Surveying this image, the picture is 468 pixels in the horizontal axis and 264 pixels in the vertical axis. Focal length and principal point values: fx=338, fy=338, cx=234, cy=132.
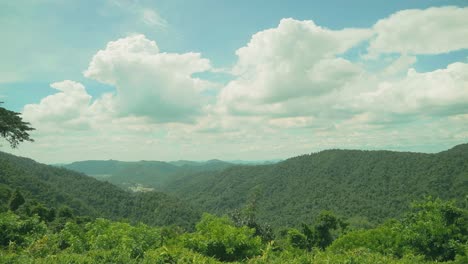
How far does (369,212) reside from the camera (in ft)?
459

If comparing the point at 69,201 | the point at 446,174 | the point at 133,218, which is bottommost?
the point at 133,218

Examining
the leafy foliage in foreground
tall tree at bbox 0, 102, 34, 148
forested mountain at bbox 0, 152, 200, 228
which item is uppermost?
tall tree at bbox 0, 102, 34, 148

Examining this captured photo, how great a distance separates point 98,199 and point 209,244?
16694 cm

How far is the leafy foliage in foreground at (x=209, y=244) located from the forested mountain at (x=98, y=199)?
105 m

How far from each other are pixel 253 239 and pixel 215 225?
132 centimetres

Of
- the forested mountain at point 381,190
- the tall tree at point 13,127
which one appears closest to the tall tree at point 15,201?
the tall tree at point 13,127

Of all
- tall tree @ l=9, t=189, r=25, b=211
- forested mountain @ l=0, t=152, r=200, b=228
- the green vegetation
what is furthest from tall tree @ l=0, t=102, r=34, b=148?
forested mountain @ l=0, t=152, r=200, b=228

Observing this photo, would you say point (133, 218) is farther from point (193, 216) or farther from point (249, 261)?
point (249, 261)

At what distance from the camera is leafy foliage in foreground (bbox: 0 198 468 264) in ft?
26.3

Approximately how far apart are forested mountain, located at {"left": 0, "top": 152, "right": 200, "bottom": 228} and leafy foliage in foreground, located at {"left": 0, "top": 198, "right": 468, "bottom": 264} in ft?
346

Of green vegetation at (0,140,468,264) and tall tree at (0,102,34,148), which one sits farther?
tall tree at (0,102,34,148)

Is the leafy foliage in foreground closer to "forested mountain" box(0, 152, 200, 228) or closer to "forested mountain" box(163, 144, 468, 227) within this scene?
"forested mountain" box(163, 144, 468, 227)

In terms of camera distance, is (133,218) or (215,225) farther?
(133,218)

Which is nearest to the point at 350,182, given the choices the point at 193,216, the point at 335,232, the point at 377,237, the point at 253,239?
the point at 193,216
